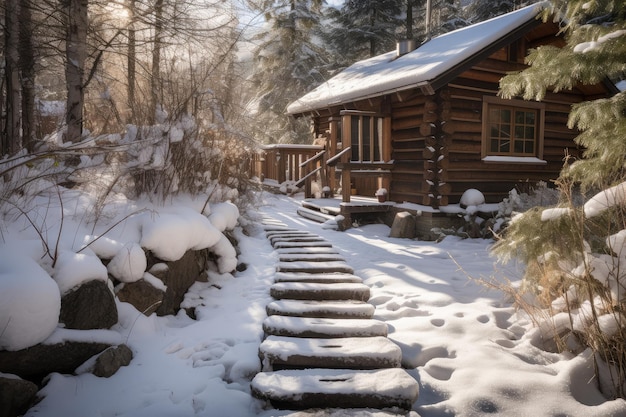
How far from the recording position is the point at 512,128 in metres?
9.37

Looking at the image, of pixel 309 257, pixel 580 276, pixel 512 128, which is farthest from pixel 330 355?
pixel 512 128

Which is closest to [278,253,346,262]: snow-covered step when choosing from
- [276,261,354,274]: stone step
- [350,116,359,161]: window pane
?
[276,261,354,274]: stone step

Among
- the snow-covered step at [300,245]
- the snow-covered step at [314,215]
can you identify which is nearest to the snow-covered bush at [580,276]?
the snow-covered step at [300,245]

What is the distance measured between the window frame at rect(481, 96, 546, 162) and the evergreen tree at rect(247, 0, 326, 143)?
11937mm

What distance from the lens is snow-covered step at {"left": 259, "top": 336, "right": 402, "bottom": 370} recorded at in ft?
9.66

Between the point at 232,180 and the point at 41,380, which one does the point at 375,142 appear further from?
the point at 41,380

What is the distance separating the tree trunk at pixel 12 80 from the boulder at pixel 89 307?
2553 millimetres

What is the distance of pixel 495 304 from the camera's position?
4.00m

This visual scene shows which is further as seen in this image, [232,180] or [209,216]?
[232,180]

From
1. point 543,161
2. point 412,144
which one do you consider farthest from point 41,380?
point 543,161

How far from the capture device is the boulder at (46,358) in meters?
2.61

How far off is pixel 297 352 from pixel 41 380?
5.98ft

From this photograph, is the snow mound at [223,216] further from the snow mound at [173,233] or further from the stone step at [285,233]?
the stone step at [285,233]

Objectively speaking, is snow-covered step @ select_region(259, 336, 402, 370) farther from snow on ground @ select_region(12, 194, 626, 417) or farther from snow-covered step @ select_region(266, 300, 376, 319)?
snow-covered step @ select_region(266, 300, 376, 319)
